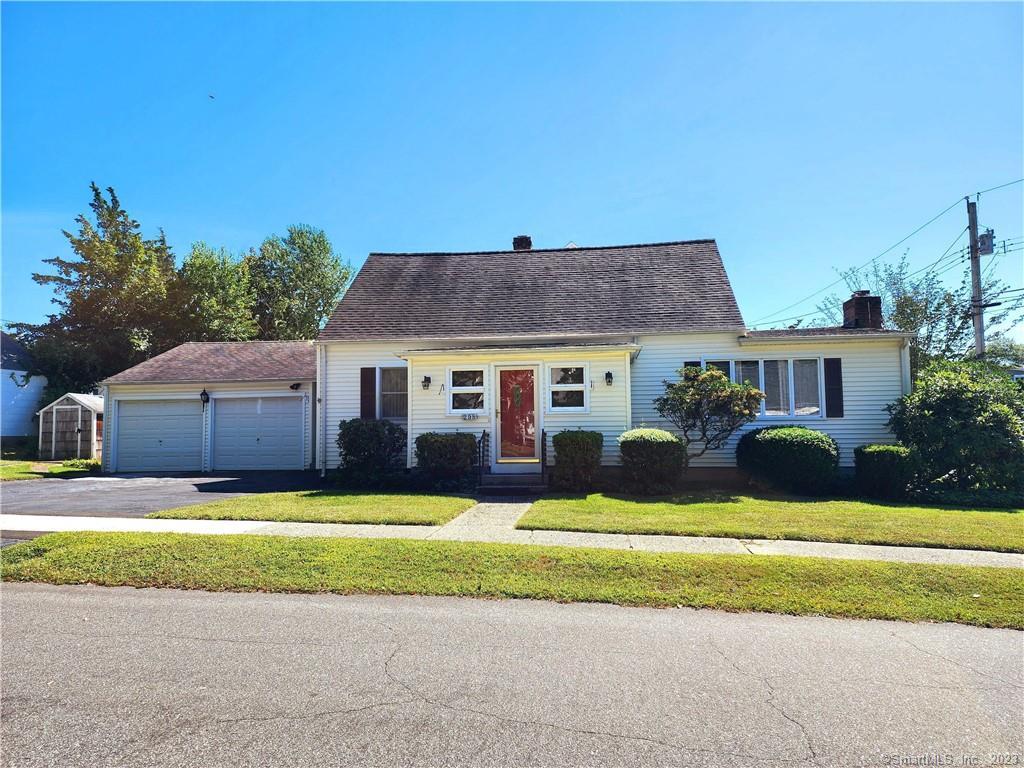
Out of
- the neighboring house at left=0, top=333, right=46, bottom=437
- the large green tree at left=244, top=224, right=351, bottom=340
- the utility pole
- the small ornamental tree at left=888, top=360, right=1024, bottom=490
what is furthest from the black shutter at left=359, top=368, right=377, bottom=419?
the large green tree at left=244, top=224, right=351, bottom=340

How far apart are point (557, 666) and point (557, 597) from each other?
148 cm

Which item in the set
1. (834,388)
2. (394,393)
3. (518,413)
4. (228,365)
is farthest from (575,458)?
(228,365)

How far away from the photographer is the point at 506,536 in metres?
7.65

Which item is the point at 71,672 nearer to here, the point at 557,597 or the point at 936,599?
the point at 557,597

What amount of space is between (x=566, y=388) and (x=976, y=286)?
17001 millimetres

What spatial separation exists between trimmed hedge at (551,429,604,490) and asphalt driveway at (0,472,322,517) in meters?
5.69

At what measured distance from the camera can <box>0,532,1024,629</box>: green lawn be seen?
5203 mm

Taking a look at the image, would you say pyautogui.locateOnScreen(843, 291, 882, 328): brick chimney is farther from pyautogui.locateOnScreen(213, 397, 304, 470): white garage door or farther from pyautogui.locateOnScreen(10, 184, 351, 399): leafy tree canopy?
pyautogui.locateOnScreen(10, 184, 351, 399): leafy tree canopy

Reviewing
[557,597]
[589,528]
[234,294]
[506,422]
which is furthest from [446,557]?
[234,294]

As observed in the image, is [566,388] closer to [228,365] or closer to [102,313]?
[228,365]

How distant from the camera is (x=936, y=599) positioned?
5258 mm

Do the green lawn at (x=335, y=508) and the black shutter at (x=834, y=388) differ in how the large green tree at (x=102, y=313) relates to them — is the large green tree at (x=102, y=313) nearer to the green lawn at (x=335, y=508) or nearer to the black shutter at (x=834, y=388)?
the green lawn at (x=335, y=508)

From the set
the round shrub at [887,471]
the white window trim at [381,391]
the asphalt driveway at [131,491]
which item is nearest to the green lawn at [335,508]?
the asphalt driveway at [131,491]

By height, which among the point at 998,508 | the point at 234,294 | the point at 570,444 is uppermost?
the point at 234,294
